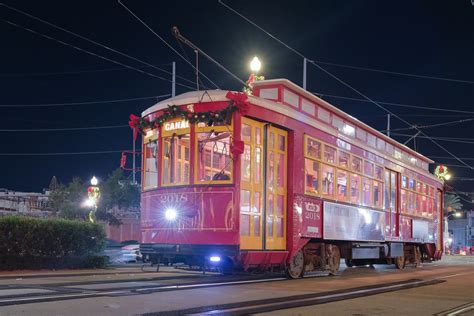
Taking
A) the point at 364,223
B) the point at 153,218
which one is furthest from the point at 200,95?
the point at 364,223

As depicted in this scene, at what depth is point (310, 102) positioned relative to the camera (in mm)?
15562

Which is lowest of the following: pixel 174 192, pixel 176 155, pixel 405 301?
pixel 405 301

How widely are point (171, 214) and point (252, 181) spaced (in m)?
1.89

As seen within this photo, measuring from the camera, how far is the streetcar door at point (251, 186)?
41.1 feet

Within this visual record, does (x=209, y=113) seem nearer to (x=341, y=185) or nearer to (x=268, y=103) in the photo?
(x=268, y=103)

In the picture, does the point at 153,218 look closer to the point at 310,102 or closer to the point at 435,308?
the point at 310,102

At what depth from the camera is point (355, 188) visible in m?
17.3

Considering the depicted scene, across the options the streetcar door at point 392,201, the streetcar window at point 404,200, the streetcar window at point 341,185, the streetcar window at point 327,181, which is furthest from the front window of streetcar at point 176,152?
the streetcar window at point 404,200

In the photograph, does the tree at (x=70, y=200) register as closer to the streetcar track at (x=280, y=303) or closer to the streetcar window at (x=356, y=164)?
the streetcar window at (x=356, y=164)

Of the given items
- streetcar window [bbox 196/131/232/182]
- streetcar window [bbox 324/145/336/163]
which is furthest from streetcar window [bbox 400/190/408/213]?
Answer: streetcar window [bbox 196/131/232/182]

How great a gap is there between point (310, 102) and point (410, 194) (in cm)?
908

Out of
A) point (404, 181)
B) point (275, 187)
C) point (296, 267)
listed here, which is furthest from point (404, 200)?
point (275, 187)

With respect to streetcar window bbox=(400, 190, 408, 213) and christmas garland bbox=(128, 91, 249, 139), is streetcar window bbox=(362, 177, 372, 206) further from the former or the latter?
christmas garland bbox=(128, 91, 249, 139)

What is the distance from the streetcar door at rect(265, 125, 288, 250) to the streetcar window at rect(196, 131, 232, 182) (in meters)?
1.17
